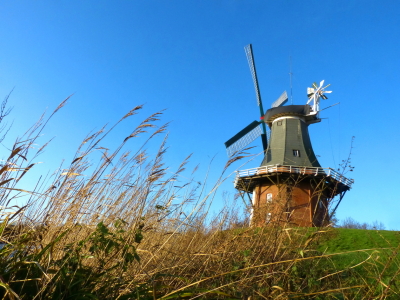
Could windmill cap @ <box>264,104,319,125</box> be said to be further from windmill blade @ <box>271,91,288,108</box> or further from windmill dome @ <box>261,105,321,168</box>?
windmill blade @ <box>271,91,288,108</box>

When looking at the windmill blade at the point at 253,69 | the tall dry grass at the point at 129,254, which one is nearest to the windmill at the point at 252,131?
the windmill blade at the point at 253,69

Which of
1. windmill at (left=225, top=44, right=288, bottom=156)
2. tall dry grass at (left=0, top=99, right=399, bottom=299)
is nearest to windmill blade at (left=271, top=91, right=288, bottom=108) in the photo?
windmill at (left=225, top=44, right=288, bottom=156)

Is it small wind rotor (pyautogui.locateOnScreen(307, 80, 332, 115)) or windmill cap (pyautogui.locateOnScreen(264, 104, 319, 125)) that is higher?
small wind rotor (pyautogui.locateOnScreen(307, 80, 332, 115))

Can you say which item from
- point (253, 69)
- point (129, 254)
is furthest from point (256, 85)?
point (129, 254)

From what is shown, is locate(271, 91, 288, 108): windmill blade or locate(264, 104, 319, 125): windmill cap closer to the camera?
locate(264, 104, 319, 125): windmill cap

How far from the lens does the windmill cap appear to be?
19.3 metres

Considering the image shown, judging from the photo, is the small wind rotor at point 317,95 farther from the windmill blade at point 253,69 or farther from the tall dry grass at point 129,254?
the tall dry grass at point 129,254

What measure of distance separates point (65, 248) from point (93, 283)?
25cm

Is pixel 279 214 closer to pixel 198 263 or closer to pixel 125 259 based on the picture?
pixel 198 263

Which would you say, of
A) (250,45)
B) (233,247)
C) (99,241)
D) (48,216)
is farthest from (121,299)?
(250,45)

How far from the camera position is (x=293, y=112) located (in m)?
19.2

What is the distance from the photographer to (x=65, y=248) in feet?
5.66

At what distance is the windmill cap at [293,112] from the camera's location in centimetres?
1931

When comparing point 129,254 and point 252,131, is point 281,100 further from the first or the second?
point 129,254
